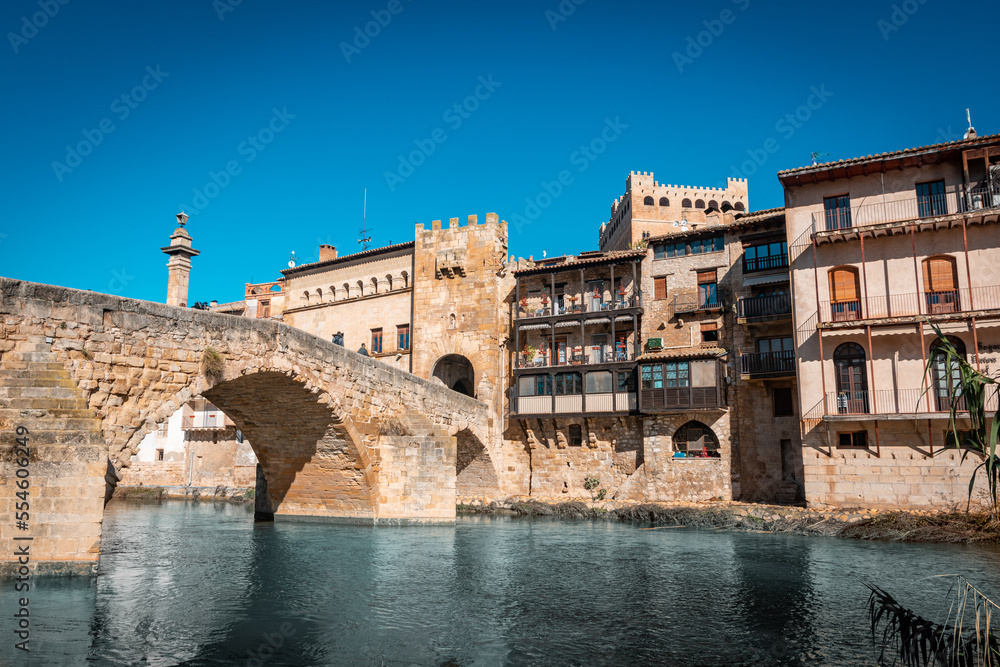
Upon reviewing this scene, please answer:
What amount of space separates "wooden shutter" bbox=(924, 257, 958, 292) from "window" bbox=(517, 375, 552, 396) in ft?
49.2

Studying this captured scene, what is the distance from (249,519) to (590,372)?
49.2ft

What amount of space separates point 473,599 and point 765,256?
71.5ft

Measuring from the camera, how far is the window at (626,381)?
30.2m

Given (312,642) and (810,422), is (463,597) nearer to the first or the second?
(312,642)

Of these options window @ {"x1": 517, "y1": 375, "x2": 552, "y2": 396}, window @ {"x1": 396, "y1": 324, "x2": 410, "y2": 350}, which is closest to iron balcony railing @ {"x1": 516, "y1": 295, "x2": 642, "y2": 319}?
window @ {"x1": 517, "y1": 375, "x2": 552, "y2": 396}

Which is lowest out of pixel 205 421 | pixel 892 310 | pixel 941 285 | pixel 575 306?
pixel 205 421

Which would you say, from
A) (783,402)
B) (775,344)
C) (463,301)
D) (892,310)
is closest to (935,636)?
(892,310)

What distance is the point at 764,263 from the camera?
29.2 meters

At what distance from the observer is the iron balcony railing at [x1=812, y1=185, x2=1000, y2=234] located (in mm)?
23188

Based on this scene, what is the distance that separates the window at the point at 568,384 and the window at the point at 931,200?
1428 centimetres

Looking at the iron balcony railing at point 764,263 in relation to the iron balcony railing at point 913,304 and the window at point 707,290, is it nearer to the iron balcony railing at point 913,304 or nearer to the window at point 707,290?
the window at point 707,290


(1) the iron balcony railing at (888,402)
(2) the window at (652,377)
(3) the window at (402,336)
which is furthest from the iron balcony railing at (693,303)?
(3) the window at (402,336)

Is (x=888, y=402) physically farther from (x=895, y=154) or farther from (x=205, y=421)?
(x=205, y=421)

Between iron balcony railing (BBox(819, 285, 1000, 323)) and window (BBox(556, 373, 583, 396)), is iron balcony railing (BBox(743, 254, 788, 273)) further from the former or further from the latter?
window (BBox(556, 373, 583, 396))
